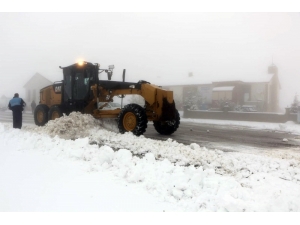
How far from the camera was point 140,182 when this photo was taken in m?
3.92

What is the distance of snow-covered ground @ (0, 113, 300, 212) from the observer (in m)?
3.22

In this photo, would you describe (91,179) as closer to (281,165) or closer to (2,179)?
(2,179)

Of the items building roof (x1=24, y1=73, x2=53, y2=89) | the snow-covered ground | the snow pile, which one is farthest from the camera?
building roof (x1=24, y1=73, x2=53, y2=89)

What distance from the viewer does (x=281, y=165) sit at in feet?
16.0

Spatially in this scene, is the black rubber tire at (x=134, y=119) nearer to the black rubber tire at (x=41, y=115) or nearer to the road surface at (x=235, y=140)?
the road surface at (x=235, y=140)

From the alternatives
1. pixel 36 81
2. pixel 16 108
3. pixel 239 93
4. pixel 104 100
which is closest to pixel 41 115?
pixel 16 108

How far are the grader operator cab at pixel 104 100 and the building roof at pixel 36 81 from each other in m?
18.5

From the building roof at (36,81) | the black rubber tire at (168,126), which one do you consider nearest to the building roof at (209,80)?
the building roof at (36,81)

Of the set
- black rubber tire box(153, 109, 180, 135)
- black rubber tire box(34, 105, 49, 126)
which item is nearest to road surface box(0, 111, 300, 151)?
black rubber tire box(153, 109, 180, 135)

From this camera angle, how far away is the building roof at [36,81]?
28903 millimetres

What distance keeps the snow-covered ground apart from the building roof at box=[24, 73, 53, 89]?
25.2 metres

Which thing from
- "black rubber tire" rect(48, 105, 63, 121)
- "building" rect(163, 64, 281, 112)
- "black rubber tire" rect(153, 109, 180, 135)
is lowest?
"black rubber tire" rect(153, 109, 180, 135)

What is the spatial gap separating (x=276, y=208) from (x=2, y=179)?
3.83m

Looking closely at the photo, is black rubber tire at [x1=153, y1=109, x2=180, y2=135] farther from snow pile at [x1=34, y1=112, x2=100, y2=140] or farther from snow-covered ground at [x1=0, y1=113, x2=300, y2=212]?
snow-covered ground at [x1=0, y1=113, x2=300, y2=212]
